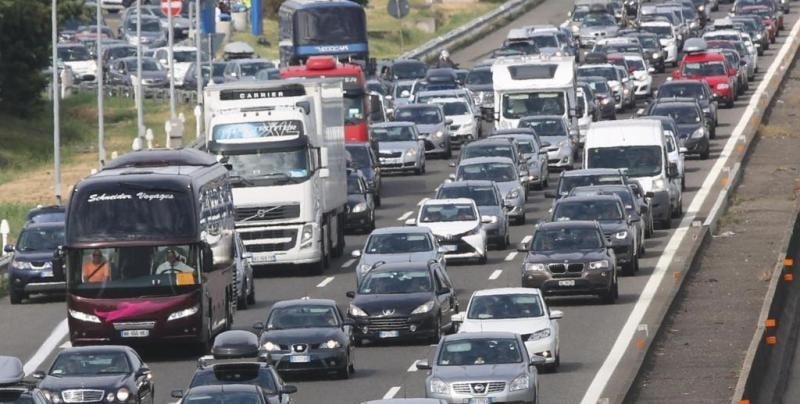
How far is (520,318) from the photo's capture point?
→ 131 feet

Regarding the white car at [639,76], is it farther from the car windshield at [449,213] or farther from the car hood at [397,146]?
the car windshield at [449,213]

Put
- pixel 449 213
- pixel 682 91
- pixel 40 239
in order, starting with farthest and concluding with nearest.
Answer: pixel 682 91 < pixel 449 213 < pixel 40 239

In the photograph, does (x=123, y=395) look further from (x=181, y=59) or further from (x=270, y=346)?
(x=181, y=59)

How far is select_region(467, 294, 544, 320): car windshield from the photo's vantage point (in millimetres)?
40188

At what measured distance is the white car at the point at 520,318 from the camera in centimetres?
3953

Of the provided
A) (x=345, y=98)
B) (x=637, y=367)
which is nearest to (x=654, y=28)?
(x=345, y=98)

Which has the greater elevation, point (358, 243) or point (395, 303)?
point (395, 303)

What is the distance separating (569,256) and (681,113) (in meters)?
24.5

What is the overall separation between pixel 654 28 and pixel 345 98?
33.9 metres

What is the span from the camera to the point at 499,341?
35.8 m

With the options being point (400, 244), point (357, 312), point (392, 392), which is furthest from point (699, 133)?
point (392, 392)

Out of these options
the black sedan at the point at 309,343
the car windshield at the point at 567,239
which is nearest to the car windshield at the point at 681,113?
the car windshield at the point at 567,239

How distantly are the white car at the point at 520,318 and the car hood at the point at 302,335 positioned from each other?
2133 millimetres

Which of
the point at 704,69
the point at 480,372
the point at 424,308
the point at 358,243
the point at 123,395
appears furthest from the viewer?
the point at 704,69
